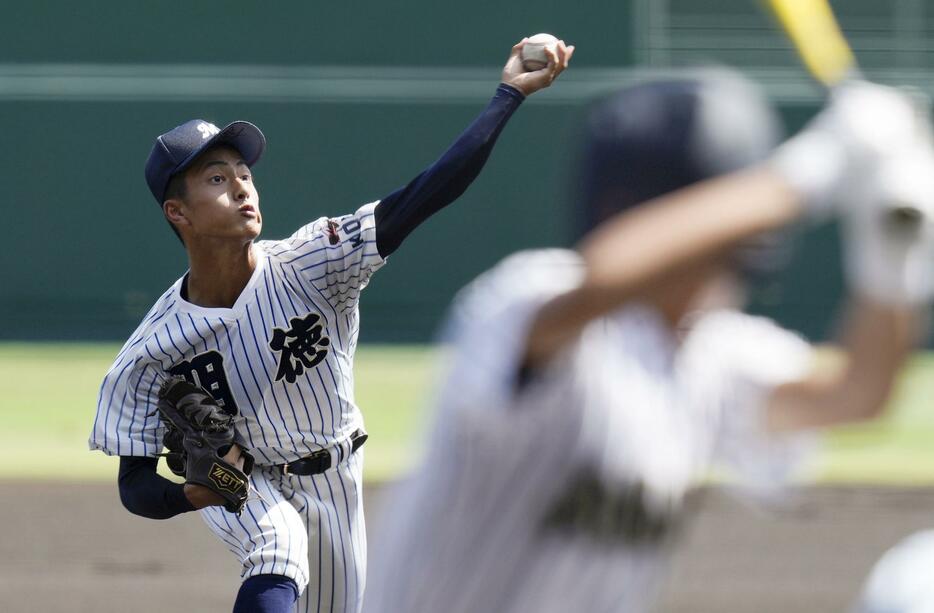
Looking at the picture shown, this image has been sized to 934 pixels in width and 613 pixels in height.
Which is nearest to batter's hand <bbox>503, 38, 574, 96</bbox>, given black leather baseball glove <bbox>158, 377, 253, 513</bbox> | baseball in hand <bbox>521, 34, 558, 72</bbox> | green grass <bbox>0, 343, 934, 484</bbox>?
baseball in hand <bbox>521, 34, 558, 72</bbox>

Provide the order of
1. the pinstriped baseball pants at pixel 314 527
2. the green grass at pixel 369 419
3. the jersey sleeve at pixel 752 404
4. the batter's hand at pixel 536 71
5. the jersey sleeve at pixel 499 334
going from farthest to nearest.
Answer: the green grass at pixel 369 419
the pinstriped baseball pants at pixel 314 527
the batter's hand at pixel 536 71
the jersey sleeve at pixel 752 404
the jersey sleeve at pixel 499 334

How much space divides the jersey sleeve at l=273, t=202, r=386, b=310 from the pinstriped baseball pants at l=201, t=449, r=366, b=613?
19.1 inches

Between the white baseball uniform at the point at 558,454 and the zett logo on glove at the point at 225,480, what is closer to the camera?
the white baseball uniform at the point at 558,454

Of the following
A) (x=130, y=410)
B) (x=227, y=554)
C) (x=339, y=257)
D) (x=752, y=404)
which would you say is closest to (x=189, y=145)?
(x=339, y=257)

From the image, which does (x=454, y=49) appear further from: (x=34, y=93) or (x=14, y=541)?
(x=14, y=541)

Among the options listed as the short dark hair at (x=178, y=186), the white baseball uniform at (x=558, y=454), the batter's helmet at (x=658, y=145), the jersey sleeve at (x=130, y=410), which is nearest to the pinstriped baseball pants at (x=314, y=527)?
the jersey sleeve at (x=130, y=410)

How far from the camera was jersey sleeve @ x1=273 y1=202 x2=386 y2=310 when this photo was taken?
4.55 m

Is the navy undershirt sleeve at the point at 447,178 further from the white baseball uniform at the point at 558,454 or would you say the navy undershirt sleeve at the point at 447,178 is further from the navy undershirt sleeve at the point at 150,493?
the white baseball uniform at the point at 558,454

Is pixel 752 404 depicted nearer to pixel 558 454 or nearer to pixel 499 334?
pixel 558 454

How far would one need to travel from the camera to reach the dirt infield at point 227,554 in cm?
688

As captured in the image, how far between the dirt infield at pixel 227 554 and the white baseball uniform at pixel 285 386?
236 centimetres

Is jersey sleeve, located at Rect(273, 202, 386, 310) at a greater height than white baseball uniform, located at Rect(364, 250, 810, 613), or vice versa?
white baseball uniform, located at Rect(364, 250, 810, 613)

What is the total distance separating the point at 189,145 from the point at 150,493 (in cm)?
104

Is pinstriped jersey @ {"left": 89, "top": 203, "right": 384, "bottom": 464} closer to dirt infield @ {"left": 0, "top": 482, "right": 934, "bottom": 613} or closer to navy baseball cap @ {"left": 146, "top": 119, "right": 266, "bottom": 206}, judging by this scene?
navy baseball cap @ {"left": 146, "top": 119, "right": 266, "bottom": 206}
